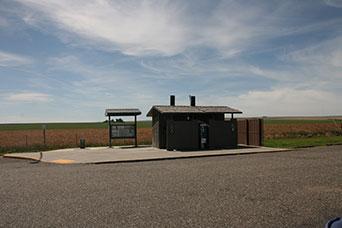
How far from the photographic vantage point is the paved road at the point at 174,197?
23.2ft

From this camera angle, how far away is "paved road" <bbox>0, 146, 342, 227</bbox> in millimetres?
7078

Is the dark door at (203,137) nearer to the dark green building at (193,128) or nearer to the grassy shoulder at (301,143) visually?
the dark green building at (193,128)

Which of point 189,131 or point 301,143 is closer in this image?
point 189,131

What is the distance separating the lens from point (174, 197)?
912 cm

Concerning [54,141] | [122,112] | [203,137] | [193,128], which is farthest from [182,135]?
[54,141]

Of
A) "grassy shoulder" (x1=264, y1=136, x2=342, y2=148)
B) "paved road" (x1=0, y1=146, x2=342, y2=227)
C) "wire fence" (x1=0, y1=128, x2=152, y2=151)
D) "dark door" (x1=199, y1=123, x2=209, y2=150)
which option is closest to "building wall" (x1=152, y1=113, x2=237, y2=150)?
"dark door" (x1=199, y1=123, x2=209, y2=150)

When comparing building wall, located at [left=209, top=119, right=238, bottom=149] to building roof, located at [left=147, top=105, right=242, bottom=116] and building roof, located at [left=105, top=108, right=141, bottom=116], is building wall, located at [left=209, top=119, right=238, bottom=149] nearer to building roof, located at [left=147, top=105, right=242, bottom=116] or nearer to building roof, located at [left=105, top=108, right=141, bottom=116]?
building roof, located at [left=147, top=105, right=242, bottom=116]

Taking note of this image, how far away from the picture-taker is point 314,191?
9.69 m

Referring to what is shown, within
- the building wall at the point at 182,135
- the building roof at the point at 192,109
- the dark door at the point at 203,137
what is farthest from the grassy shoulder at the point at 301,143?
the building wall at the point at 182,135

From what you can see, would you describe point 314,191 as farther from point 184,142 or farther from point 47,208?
point 184,142

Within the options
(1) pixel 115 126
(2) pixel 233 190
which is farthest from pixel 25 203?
(1) pixel 115 126

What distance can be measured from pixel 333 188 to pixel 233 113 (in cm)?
1729

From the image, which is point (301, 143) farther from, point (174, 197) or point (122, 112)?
point (174, 197)

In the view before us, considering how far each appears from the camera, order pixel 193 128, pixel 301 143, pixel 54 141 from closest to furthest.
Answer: pixel 193 128, pixel 301 143, pixel 54 141
